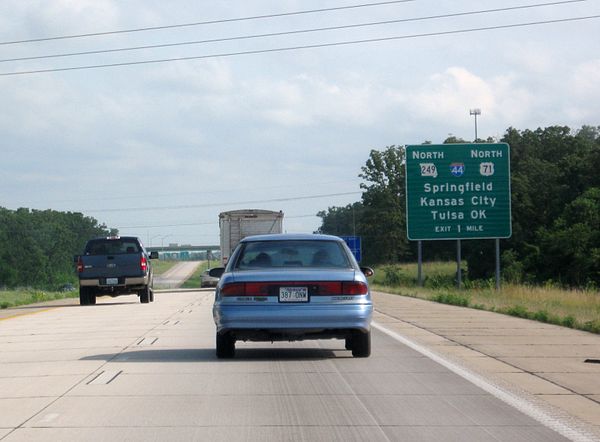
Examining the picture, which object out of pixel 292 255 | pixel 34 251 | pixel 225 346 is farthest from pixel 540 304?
pixel 34 251

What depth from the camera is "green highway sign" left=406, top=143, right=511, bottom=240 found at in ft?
124

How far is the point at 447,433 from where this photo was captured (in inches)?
347

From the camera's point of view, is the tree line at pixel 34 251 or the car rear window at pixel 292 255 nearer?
the car rear window at pixel 292 255

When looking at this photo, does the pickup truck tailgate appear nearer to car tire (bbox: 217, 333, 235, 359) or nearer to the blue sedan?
car tire (bbox: 217, 333, 235, 359)

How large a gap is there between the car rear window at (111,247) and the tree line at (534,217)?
29.6 meters

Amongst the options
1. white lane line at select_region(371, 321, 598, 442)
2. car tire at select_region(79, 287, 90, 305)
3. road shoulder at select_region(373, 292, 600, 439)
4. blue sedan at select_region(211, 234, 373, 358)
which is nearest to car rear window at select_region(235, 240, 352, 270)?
blue sedan at select_region(211, 234, 373, 358)

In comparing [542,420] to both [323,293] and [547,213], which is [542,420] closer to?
[323,293]

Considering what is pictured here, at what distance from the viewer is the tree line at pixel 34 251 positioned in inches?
6102

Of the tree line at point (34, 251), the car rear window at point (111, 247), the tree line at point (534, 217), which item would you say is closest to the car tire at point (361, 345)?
the car rear window at point (111, 247)

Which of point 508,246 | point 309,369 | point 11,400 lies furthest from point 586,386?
point 508,246

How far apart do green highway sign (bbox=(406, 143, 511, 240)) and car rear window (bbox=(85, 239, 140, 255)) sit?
10.1 m

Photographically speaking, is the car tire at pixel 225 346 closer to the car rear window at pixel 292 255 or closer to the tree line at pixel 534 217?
the car rear window at pixel 292 255

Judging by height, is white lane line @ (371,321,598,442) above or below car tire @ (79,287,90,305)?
below

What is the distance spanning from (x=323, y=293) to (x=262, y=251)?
4.40 feet
